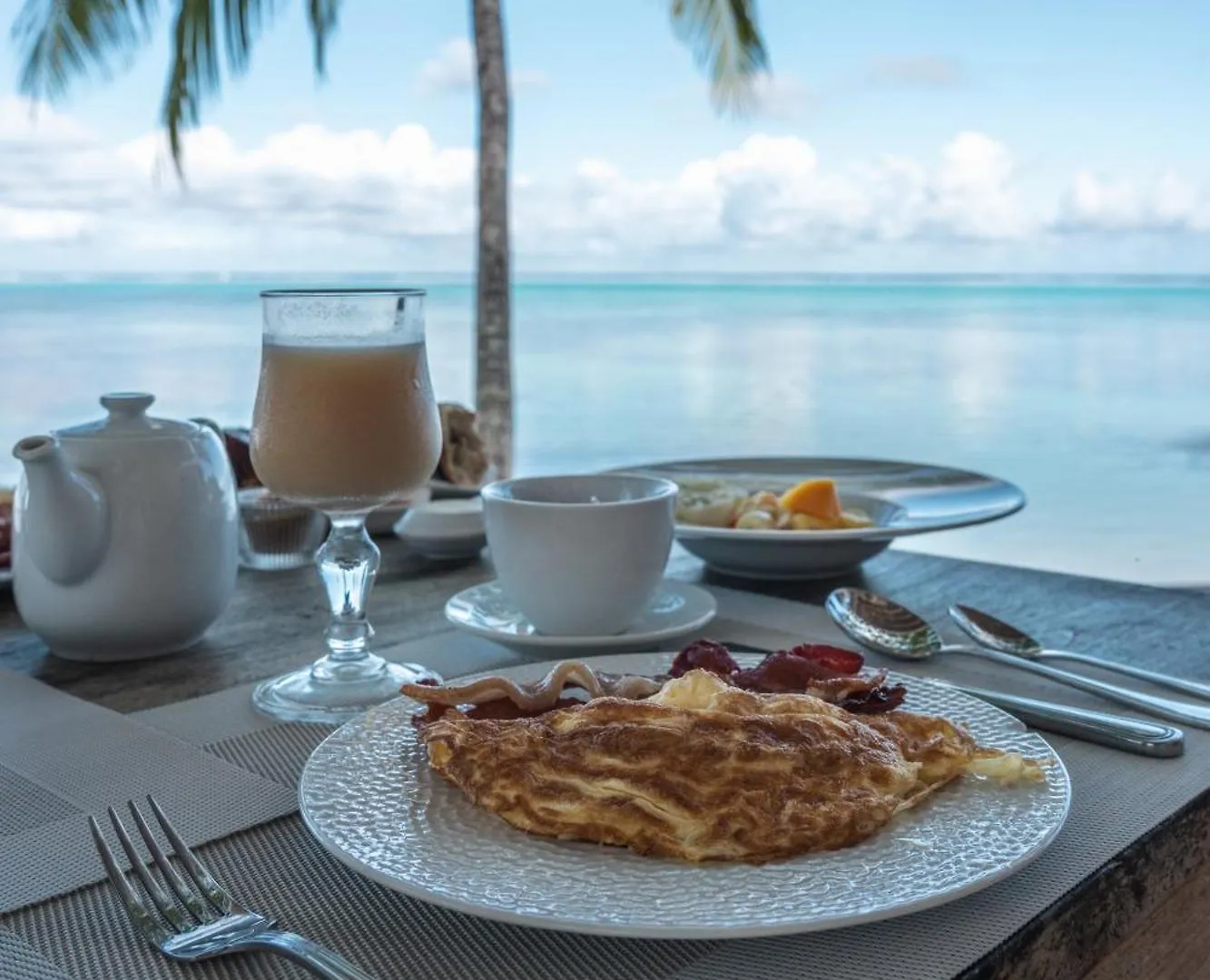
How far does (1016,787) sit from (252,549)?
1070 mm

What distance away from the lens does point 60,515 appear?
1.05 metres

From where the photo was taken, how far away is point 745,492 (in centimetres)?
161

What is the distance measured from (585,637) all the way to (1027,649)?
0.40 metres

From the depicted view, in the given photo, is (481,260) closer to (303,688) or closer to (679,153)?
(303,688)

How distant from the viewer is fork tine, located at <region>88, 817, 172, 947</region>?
1.83 ft

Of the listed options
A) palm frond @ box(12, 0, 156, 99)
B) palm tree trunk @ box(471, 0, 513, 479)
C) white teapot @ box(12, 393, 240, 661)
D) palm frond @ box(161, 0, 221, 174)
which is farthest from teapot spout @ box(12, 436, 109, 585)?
palm frond @ box(12, 0, 156, 99)

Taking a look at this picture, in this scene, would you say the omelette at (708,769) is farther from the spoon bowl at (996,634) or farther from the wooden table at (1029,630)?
the spoon bowl at (996,634)

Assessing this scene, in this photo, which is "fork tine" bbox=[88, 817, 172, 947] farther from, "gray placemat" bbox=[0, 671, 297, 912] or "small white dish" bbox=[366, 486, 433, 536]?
"small white dish" bbox=[366, 486, 433, 536]

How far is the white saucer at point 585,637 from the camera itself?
1.03 metres

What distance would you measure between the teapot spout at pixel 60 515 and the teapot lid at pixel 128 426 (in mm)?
43

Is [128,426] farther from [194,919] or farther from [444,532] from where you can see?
[194,919]

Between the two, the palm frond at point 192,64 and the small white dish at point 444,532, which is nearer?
the small white dish at point 444,532

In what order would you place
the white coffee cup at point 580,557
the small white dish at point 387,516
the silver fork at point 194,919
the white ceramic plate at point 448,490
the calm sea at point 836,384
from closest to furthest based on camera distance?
the silver fork at point 194,919 < the white coffee cup at point 580,557 < the small white dish at point 387,516 < the white ceramic plate at point 448,490 < the calm sea at point 836,384

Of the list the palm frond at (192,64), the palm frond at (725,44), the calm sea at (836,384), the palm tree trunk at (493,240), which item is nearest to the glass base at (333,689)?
the calm sea at (836,384)
